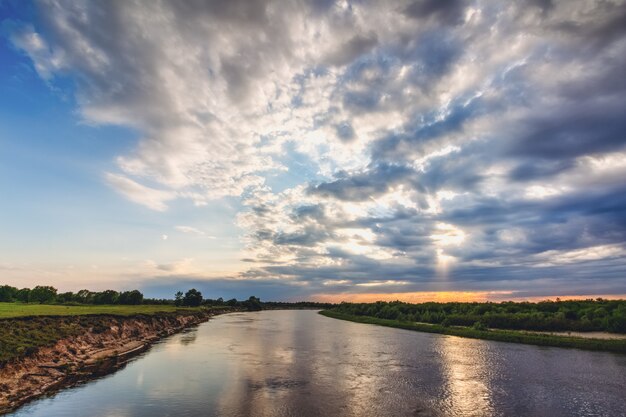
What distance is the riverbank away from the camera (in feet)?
82.5

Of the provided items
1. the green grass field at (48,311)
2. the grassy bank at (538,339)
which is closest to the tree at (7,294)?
the green grass field at (48,311)

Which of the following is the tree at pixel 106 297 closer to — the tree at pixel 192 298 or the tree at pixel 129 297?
the tree at pixel 129 297

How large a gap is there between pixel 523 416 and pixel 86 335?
155 ft

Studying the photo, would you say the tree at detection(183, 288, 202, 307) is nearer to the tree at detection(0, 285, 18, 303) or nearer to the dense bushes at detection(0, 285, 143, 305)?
the dense bushes at detection(0, 285, 143, 305)

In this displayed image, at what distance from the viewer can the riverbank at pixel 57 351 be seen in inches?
990

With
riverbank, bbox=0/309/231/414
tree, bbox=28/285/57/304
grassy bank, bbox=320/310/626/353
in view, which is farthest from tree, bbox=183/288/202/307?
grassy bank, bbox=320/310/626/353

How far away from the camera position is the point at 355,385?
2792cm

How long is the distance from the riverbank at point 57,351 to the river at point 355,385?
215cm

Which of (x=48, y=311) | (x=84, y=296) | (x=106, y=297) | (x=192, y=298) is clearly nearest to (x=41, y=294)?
(x=106, y=297)

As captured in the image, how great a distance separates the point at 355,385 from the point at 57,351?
29.3 meters

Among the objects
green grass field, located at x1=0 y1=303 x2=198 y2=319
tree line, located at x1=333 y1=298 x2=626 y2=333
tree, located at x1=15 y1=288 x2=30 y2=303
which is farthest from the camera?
tree, located at x1=15 y1=288 x2=30 y2=303

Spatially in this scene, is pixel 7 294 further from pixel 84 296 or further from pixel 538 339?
pixel 538 339

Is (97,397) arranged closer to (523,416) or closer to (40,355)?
(40,355)

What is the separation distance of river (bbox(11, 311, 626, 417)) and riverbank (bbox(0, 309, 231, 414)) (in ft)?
7.06
